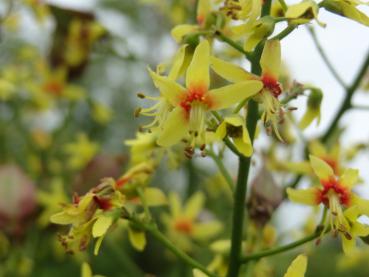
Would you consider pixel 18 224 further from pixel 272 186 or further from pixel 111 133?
pixel 111 133

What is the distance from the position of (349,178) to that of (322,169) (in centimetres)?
4

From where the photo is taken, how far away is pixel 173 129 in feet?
2.88

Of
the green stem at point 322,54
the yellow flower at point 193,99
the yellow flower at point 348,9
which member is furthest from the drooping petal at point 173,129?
the green stem at point 322,54

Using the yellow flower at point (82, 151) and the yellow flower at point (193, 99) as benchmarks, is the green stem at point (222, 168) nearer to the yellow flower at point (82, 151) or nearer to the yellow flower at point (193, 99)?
the yellow flower at point (193, 99)

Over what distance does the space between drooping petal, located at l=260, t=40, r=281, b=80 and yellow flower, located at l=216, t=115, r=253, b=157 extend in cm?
6

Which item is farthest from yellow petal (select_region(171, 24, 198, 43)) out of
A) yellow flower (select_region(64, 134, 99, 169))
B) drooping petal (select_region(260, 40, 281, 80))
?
yellow flower (select_region(64, 134, 99, 169))

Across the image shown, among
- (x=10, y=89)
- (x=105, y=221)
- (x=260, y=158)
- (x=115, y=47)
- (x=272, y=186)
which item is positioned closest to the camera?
(x=105, y=221)

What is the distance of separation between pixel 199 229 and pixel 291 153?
0.28m

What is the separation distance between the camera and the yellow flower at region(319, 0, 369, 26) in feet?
2.94

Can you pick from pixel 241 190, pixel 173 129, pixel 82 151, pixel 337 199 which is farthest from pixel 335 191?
pixel 82 151

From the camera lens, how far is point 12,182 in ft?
5.26

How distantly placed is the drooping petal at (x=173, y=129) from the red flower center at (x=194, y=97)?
0.01 meters

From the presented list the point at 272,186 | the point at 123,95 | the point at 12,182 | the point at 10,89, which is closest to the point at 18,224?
the point at 12,182

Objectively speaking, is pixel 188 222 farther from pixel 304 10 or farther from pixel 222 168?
pixel 304 10
